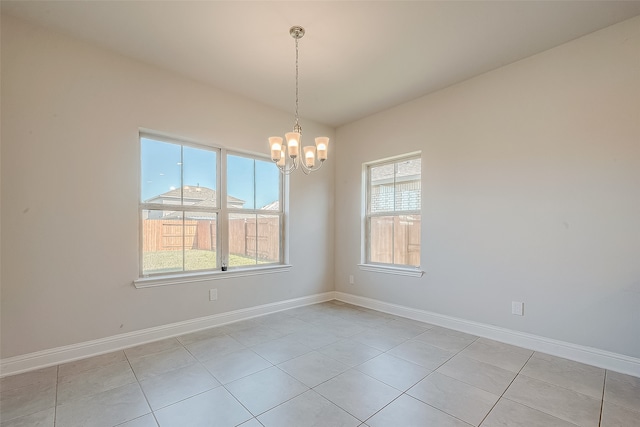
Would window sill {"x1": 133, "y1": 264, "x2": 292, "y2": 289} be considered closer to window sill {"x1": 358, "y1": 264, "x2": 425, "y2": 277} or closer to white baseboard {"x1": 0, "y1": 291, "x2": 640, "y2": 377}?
white baseboard {"x1": 0, "y1": 291, "x2": 640, "y2": 377}

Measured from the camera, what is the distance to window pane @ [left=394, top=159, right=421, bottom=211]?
3.72 meters

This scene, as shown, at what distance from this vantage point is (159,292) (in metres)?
2.95

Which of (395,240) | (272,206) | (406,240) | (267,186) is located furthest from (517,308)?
(267,186)

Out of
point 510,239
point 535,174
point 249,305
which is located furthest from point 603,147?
point 249,305

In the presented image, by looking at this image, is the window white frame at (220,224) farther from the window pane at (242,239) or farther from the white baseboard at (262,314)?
the white baseboard at (262,314)

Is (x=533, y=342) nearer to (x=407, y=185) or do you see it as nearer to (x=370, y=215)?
(x=407, y=185)

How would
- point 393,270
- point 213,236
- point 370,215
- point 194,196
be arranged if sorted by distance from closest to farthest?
1. point 194,196
2. point 213,236
3. point 393,270
4. point 370,215

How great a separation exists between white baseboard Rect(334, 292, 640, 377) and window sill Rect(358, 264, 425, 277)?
435mm

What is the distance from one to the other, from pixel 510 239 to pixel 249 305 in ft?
9.97

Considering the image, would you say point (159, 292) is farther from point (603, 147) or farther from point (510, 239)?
point (603, 147)

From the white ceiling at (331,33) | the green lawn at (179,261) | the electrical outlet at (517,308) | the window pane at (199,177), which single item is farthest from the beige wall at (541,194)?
the window pane at (199,177)

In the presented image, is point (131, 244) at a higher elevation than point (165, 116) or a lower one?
lower

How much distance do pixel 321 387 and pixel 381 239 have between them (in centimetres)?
242

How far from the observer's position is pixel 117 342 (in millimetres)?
2672
